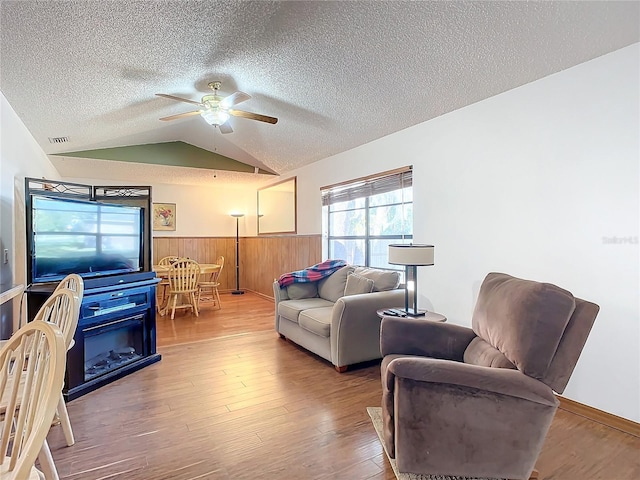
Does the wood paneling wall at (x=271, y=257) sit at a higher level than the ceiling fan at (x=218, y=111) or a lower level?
lower

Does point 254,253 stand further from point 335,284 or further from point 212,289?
point 335,284

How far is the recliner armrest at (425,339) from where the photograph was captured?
2.29 m

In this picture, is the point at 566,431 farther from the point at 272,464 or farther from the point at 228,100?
the point at 228,100

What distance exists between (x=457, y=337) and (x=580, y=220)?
3.88ft

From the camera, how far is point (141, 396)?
273cm

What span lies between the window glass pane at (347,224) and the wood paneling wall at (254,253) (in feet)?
1.09

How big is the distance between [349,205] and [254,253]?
327 centimetres

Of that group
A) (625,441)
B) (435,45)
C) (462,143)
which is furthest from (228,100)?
(625,441)

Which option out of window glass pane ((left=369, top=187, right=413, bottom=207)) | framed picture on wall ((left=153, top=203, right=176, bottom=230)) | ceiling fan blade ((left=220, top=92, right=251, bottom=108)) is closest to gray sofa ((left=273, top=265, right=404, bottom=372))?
window glass pane ((left=369, top=187, right=413, bottom=207))

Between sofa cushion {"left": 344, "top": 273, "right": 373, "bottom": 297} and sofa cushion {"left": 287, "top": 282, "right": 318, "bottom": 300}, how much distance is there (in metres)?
0.56

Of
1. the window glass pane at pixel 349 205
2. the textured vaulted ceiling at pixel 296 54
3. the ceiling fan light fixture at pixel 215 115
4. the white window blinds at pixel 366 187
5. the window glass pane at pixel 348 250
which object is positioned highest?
the textured vaulted ceiling at pixel 296 54

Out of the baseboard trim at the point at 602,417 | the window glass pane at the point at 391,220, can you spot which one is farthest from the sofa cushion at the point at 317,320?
the baseboard trim at the point at 602,417

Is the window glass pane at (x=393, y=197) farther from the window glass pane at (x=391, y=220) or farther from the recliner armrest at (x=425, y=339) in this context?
the recliner armrest at (x=425, y=339)

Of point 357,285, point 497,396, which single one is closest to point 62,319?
point 497,396
